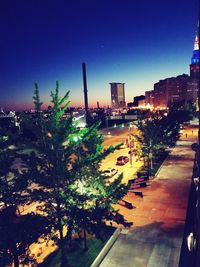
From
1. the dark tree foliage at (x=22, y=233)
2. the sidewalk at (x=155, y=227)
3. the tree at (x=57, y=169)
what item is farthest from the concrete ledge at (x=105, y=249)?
the dark tree foliage at (x=22, y=233)

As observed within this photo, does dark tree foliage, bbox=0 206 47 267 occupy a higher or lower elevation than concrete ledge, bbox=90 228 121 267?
higher

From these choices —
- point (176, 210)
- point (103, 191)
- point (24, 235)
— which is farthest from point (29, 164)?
point (176, 210)

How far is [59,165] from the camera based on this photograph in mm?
10914

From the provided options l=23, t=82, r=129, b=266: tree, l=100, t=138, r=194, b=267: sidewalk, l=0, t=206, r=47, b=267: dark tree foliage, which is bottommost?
l=100, t=138, r=194, b=267: sidewalk

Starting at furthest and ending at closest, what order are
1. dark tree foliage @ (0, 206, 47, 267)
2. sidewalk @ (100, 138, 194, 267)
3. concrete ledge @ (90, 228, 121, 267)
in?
sidewalk @ (100, 138, 194, 267) → concrete ledge @ (90, 228, 121, 267) → dark tree foliage @ (0, 206, 47, 267)

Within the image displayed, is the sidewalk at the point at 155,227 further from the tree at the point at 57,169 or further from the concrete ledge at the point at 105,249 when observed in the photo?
the tree at the point at 57,169

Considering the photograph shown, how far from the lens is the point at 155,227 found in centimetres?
1720

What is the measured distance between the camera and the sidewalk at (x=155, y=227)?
44.9ft

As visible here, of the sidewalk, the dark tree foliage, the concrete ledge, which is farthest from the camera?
the sidewalk

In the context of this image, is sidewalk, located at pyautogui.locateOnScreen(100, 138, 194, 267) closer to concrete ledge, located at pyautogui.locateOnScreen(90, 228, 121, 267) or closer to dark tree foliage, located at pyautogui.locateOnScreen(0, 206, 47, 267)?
concrete ledge, located at pyautogui.locateOnScreen(90, 228, 121, 267)

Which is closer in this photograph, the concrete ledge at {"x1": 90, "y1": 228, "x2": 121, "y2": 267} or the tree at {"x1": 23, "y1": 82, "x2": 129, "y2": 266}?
the tree at {"x1": 23, "y1": 82, "x2": 129, "y2": 266}

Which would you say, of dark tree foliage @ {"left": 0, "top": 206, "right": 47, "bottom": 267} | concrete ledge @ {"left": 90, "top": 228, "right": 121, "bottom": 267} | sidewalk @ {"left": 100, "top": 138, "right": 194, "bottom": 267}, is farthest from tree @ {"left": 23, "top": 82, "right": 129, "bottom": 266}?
sidewalk @ {"left": 100, "top": 138, "right": 194, "bottom": 267}

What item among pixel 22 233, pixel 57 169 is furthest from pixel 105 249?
pixel 57 169

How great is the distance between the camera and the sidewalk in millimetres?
13695
